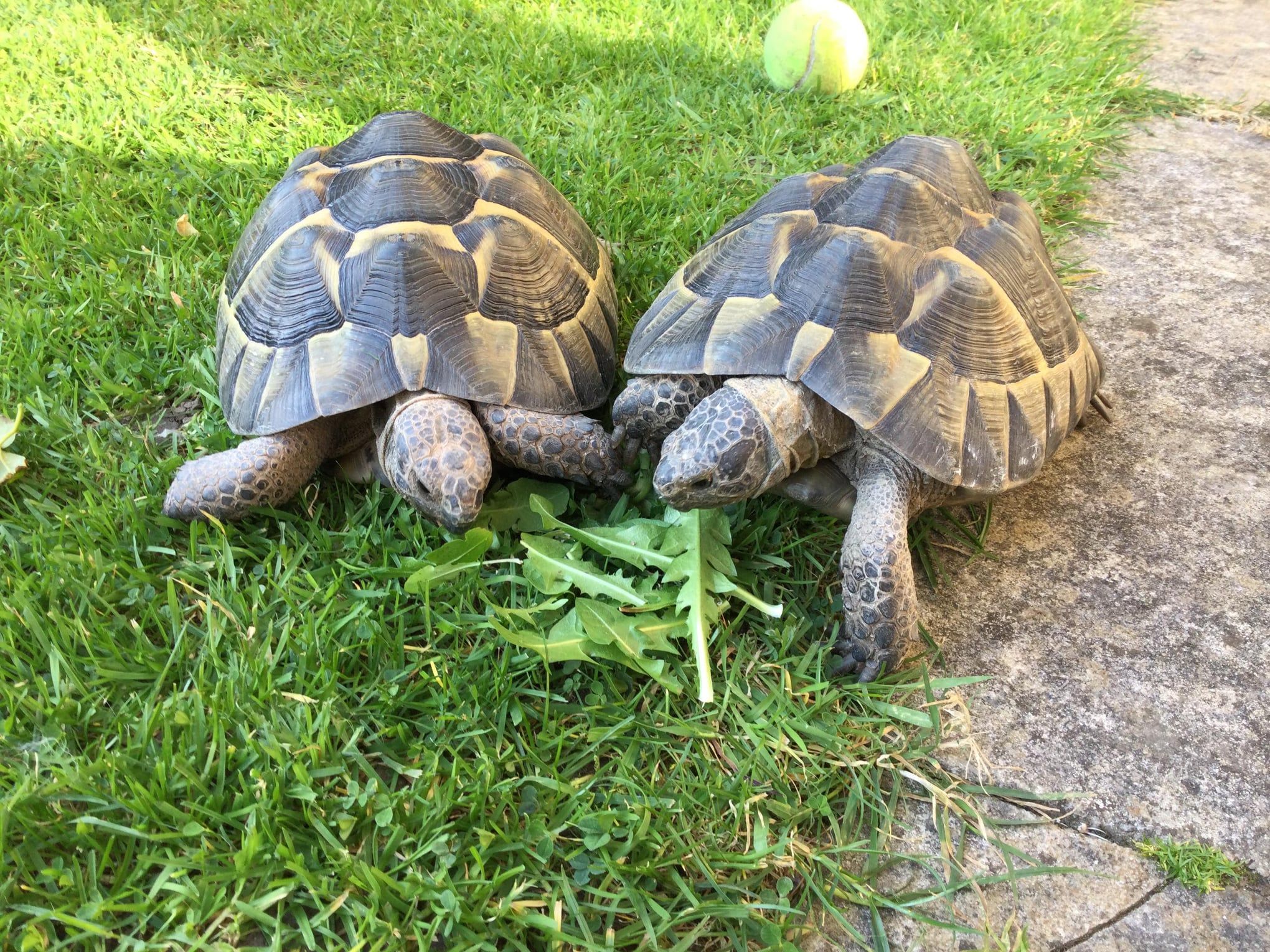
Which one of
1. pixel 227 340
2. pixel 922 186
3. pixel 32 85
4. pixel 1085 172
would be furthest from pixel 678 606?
pixel 32 85

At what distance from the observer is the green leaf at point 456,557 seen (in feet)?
6.74

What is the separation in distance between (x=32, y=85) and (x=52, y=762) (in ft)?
11.9

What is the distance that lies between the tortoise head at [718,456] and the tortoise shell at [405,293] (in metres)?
0.42

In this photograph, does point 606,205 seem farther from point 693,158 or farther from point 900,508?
point 900,508

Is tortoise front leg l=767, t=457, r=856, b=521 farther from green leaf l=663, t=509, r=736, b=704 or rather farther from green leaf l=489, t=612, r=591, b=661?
green leaf l=489, t=612, r=591, b=661

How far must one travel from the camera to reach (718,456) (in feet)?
6.59

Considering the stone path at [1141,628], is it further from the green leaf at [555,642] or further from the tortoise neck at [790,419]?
the green leaf at [555,642]

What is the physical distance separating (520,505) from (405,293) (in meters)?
0.61

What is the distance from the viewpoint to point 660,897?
1.62 meters

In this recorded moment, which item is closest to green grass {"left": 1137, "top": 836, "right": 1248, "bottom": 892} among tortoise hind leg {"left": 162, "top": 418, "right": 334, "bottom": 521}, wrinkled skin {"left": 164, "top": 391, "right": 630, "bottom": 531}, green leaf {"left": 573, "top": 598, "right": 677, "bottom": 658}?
green leaf {"left": 573, "top": 598, "right": 677, "bottom": 658}

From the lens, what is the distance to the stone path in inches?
67.0

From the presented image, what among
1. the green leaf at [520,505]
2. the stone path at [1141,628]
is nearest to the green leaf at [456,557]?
the green leaf at [520,505]

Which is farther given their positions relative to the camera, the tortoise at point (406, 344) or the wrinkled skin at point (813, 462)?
the tortoise at point (406, 344)

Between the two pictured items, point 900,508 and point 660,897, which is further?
point 900,508
